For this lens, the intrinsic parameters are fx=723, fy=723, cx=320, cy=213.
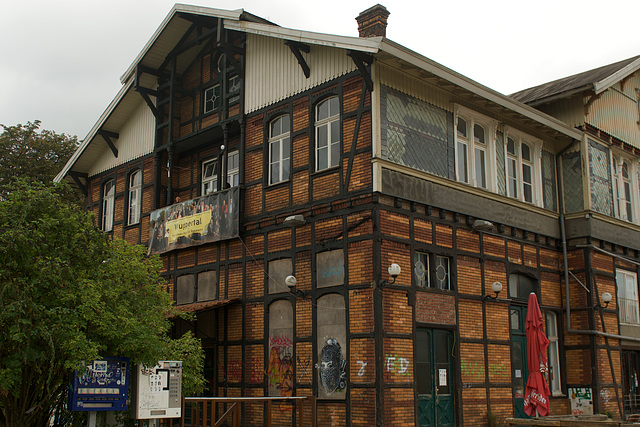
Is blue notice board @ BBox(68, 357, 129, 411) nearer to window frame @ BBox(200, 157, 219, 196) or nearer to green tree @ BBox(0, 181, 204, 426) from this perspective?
green tree @ BBox(0, 181, 204, 426)

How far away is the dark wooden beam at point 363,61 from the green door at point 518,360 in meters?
7.28

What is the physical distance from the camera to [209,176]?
70.5ft

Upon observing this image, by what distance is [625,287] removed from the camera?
21891mm

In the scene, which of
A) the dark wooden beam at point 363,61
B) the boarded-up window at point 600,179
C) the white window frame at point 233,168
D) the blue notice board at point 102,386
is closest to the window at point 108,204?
the white window frame at point 233,168

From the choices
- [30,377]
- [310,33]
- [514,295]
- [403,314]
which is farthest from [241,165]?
[30,377]

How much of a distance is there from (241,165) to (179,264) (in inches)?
148

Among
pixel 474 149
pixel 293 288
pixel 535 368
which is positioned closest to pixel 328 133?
pixel 293 288

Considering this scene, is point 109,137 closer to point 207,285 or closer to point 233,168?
point 233,168

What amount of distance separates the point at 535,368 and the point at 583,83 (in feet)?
31.4

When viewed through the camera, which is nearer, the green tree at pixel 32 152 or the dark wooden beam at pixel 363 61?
the dark wooden beam at pixel 363 61

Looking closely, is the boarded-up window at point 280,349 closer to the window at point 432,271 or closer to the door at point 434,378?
the door at point 434,378

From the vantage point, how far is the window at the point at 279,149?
59.5 feet

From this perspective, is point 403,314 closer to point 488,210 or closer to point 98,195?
point 488,210

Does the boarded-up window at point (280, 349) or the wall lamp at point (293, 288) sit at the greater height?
the wall lamp at point (293, 288)
